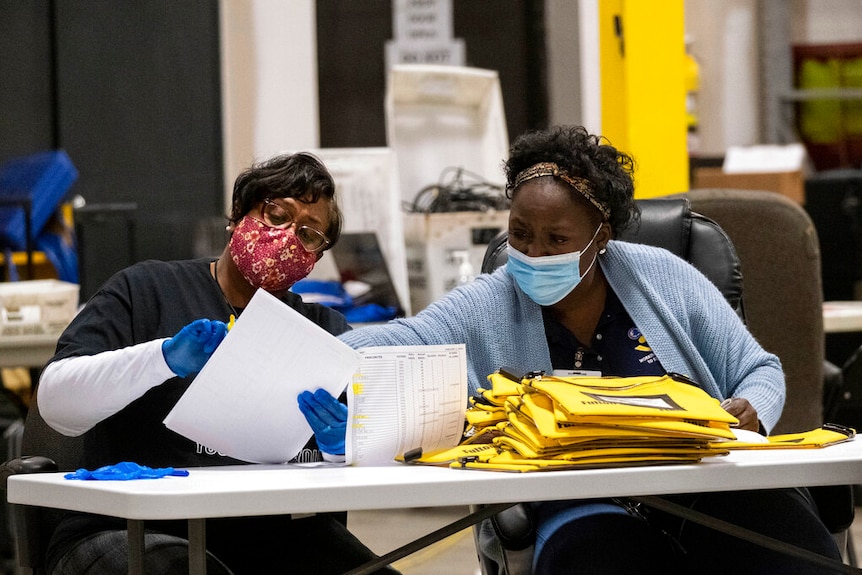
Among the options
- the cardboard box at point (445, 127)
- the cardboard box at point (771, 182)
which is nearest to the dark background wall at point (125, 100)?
the cardboard box at point (445, 127)

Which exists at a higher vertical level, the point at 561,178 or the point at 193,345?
the point at 561,178

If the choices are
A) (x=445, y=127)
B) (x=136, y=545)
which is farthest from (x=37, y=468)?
(x=445, y=127)

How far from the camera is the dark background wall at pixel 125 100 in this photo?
579cm

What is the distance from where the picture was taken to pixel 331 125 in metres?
7.07

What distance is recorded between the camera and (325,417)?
1774 mm

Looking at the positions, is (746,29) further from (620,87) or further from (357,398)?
(357,398)

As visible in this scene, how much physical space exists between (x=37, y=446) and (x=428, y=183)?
293 centimetres

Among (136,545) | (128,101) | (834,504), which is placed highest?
(128,101)

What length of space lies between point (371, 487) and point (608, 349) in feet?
3.08

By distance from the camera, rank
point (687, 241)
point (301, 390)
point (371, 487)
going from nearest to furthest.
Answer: point (371, 487) → point (301, 390) → point (687, 241)

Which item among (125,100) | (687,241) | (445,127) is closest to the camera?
(687,241)

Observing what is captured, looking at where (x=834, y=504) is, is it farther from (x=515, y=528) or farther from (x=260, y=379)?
(x=260, y=379)

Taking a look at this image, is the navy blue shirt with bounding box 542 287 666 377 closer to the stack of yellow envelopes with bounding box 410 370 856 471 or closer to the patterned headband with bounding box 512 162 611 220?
the patterned headband with bounding box 512 162 611 220

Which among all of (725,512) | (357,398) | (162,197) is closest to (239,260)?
(357,398)
